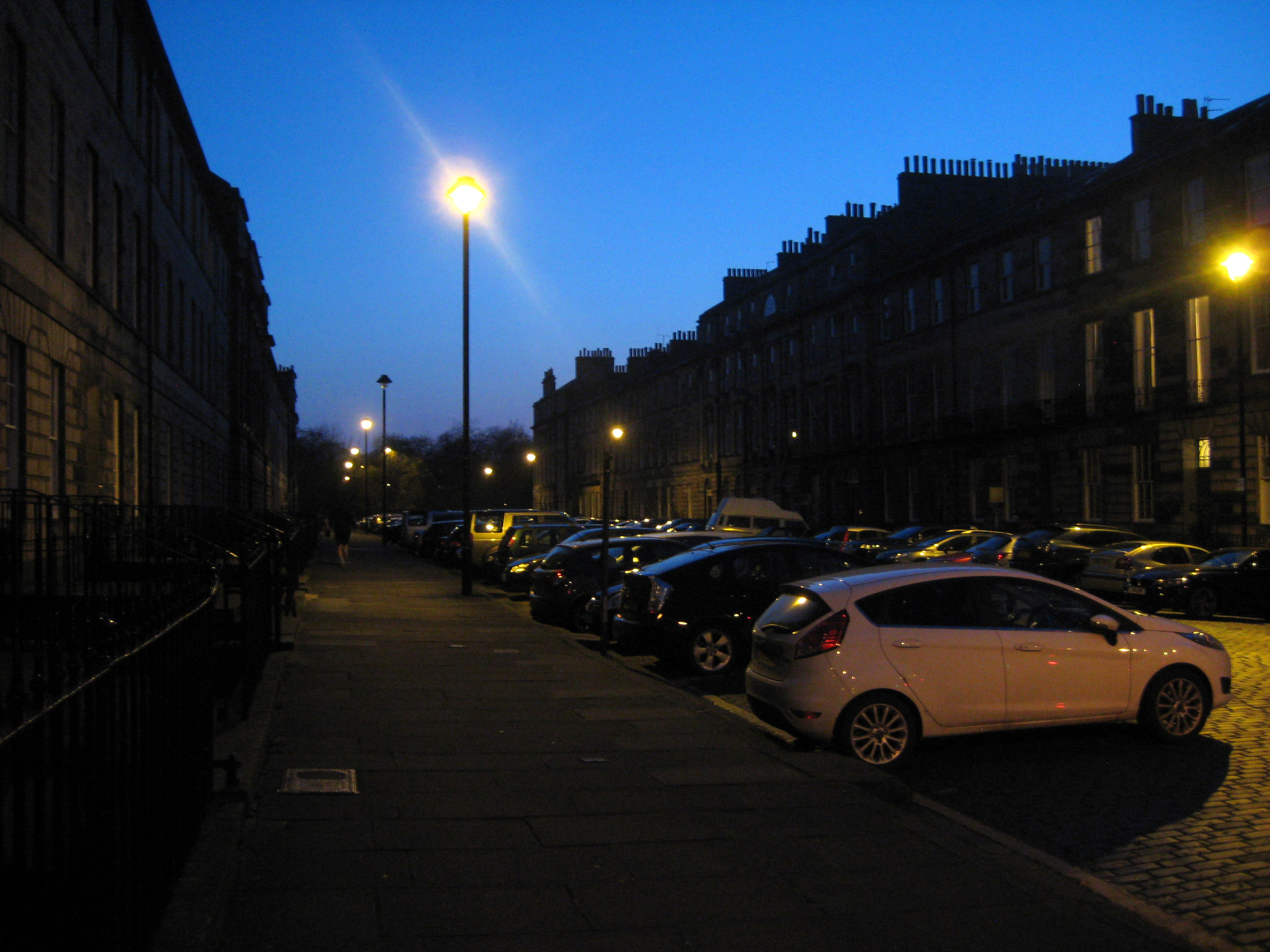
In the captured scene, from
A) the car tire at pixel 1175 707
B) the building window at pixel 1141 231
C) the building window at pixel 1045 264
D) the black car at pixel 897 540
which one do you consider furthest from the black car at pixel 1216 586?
the building window at pixel 1045 264

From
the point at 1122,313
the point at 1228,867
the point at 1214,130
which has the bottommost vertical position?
the point at 1228,867

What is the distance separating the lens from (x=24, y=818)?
281 cm

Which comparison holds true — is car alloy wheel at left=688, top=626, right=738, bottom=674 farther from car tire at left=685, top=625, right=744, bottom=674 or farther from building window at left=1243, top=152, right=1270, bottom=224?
building window at left=1243, top=152, right=1270, bottom=224

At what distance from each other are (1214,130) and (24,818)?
3946 cm

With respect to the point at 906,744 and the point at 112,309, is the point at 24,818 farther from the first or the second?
the point at 112,309

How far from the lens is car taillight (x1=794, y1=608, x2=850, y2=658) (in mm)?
8477

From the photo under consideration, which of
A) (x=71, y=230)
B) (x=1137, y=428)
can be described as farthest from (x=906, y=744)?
(x=1137, y=428)

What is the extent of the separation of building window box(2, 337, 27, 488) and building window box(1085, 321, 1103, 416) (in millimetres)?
33143

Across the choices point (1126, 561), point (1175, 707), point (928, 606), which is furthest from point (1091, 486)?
point (928, 606)

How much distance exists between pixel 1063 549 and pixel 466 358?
1532 cm

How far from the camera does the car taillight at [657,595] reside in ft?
42.7

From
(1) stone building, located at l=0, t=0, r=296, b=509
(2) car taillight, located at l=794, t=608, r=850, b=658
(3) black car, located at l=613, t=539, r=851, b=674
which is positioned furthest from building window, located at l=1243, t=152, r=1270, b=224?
(2) car taillight, located at l=794, t=608, r=850, b=658

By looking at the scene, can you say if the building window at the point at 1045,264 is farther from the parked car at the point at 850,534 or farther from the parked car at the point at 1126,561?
the parked car at the point at 1126,561

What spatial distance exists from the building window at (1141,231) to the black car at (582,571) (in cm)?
2614
